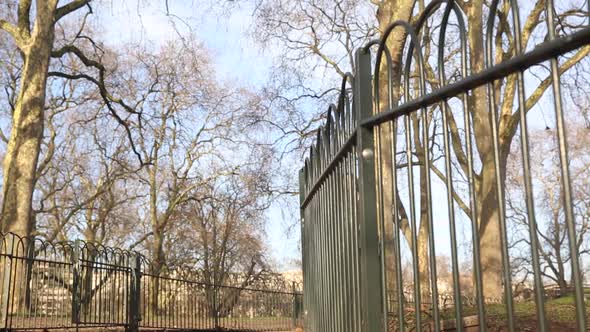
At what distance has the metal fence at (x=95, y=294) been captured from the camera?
35.8ft

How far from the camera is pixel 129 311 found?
13.7 m

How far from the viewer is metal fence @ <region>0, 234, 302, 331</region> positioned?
10.9 metres

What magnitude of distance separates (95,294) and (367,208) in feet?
36.2

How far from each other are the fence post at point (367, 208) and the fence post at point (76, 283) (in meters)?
10.2

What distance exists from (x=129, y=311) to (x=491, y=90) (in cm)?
1310

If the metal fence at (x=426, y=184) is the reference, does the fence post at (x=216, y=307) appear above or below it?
below

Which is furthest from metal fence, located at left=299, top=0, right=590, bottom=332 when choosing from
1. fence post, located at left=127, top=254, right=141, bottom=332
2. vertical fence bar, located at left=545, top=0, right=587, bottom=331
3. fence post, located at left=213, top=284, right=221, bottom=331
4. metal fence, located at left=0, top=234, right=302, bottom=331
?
fence post, located at left=213, top=284, right=221, bottom=331

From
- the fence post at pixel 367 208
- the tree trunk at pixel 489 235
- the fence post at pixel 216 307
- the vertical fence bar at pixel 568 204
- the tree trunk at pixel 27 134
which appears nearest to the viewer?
the vertical fence bar at pixel 568 204

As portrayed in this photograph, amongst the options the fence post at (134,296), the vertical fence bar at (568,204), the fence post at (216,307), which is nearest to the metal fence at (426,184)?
the vertical fence bar at (568,204)

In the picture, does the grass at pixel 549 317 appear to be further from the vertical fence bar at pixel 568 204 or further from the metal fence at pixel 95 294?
the metal fence at pixel 95 294

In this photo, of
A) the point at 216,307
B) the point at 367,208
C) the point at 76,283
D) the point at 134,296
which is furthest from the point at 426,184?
the point at 216,307

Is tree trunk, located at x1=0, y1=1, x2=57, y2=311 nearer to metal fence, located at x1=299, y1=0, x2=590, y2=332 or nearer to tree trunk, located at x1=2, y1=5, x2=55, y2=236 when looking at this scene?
tree trunk, located at x1=2, y1=5, x2=55, y2=236

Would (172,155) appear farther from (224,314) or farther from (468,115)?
(468,115)

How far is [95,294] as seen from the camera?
41.0 ft
